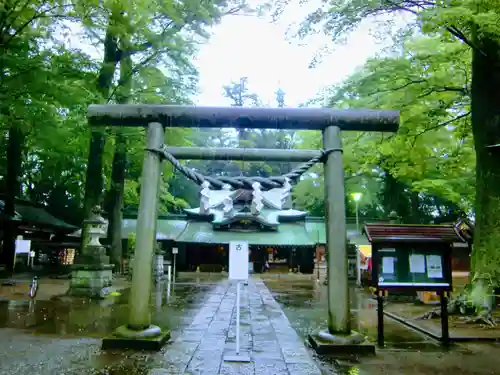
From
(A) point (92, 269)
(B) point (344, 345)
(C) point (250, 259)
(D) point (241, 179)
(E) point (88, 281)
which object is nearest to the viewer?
(B) point (344, 345)

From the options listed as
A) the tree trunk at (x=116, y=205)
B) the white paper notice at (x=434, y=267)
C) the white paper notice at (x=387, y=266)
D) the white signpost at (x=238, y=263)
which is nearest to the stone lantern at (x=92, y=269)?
the tree trunk at (x=116, y=205)

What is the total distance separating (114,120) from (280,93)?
4526cm

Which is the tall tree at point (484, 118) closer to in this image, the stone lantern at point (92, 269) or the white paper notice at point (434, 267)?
the white paper notice at point (434, 267)

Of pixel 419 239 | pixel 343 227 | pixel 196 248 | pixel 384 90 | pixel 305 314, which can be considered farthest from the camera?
pixel 196 248

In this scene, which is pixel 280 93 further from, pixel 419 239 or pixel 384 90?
pixel 419 239

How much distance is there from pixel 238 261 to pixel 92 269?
10216 millimetres

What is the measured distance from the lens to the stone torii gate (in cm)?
650

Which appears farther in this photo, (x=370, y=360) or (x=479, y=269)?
(x=479, y=269)

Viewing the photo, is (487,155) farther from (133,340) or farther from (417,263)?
(133,340)

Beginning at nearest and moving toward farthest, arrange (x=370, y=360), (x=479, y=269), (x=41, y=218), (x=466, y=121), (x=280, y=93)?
(x=370, y=360) → (x=479, y=269) → (x=466, y=121) → (x=41, y=218) → (x=280, y=93)

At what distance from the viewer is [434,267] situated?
305 inches

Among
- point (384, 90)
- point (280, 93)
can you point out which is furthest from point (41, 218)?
point (280, 93)

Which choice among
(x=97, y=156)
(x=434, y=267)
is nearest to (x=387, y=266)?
(x=434, y=267)

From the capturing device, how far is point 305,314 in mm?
11055
